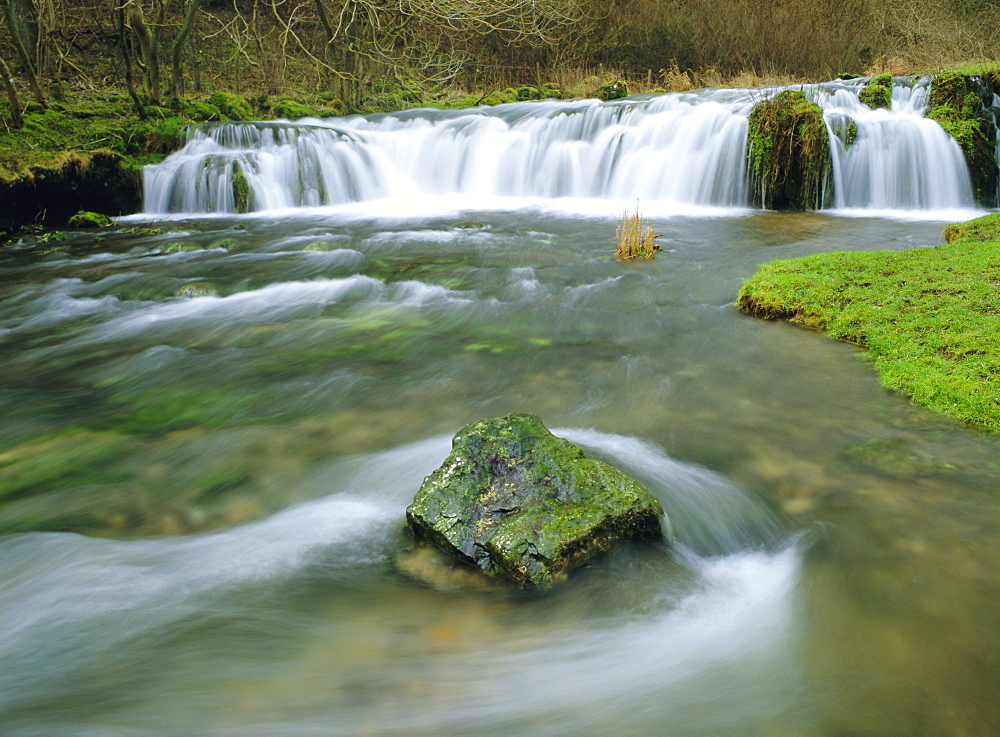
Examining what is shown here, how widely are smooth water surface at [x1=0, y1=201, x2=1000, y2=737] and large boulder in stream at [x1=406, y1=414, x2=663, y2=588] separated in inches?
4.8

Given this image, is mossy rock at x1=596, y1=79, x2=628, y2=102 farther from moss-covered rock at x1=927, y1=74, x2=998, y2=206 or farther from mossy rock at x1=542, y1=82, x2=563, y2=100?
moss-covered rock at x1=927, y1=74, x2=998, y2=206

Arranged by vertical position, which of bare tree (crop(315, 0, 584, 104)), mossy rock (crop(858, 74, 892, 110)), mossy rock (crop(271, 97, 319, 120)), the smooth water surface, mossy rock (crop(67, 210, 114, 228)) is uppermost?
bare tree (crop(315, 0, 584, 104))

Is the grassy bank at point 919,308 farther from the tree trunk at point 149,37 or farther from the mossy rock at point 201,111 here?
the mossy rock at point 201,111

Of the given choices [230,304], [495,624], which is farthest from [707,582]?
[230,304]

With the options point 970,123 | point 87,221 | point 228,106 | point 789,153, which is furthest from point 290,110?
point 970,123

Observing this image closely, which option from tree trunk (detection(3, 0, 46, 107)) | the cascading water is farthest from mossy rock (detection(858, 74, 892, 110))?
tree trunk (detection(3, 0, 46, 107))

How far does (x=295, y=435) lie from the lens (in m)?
3.98

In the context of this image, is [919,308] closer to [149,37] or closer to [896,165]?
[896,165]

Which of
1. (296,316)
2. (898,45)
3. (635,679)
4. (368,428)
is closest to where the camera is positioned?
(635,679)

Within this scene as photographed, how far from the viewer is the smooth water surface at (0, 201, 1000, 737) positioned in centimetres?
204

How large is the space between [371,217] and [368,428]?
29.2ft

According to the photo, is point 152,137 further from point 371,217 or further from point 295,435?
point 295,435

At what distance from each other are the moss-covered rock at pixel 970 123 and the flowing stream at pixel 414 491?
4.01 metres

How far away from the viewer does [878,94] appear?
40.2 ft
